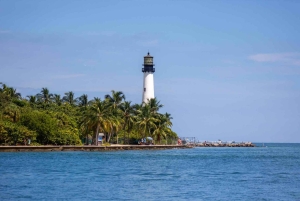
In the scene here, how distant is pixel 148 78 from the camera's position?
10594cm

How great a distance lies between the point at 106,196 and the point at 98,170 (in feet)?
55.6

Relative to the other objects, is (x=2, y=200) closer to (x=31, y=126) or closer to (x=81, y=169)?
(x=81, y=169)

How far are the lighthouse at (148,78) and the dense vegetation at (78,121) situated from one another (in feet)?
7.56

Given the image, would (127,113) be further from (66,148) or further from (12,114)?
(12,114)

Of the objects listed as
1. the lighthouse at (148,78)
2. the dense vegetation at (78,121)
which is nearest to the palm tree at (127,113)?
the dense vegetation at (78,121)

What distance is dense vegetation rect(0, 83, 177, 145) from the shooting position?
79812 mm

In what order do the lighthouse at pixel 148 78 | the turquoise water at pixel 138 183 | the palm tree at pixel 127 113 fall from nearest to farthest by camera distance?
the turquoise water at pixel 138 183 → the palm tree at pixel 127 113 → the lighthouse at pixel 148 78

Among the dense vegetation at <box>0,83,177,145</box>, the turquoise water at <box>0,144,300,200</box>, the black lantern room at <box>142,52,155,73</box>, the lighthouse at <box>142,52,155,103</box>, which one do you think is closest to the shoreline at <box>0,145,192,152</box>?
the dense vegetation at <box>0,83,177,145</box>

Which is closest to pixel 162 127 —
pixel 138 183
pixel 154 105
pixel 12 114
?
pixel 154 105

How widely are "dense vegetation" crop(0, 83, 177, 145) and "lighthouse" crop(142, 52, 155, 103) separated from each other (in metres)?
2.31

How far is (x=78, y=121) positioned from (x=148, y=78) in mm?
18626

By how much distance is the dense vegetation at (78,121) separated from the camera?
79.8 m

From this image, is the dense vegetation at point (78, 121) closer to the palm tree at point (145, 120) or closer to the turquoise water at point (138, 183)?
the palm tree at point (145, 120)

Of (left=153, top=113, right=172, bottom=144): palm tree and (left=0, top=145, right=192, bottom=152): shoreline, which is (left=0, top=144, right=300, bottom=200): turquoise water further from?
(left=153, top=113, right=172, bottom=144): palm tree
